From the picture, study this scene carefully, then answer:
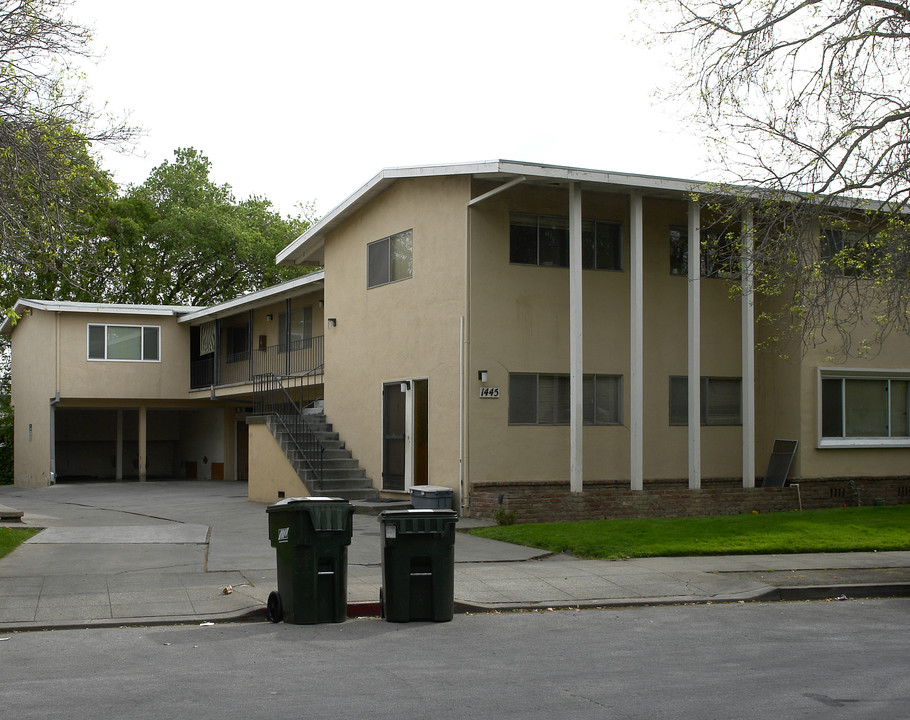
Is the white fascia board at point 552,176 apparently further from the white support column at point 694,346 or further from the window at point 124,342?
the window at point 124,342

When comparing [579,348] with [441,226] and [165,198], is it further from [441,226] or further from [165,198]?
[165,198]

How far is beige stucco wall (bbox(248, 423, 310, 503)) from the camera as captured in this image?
20.9 m

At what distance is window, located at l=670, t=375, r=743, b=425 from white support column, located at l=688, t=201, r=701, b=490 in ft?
3.00

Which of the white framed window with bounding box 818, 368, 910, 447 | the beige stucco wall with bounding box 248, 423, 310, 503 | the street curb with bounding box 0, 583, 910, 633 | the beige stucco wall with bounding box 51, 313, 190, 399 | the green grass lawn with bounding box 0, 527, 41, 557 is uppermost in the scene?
the beige stucco wall with bounding box 51, 313, 190, 399

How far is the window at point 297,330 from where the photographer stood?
27.5 meters

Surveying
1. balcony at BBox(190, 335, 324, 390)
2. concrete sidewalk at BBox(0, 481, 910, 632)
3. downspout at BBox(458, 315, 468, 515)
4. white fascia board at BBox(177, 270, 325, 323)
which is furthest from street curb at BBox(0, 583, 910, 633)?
white fascia board at BBox(177, 270, 325, 323)

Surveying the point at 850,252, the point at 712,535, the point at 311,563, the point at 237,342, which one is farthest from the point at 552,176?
the point at 237,342

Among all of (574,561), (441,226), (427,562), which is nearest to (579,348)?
(441,226)

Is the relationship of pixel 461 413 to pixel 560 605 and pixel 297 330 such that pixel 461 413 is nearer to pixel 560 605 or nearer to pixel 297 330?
pixel 560 605

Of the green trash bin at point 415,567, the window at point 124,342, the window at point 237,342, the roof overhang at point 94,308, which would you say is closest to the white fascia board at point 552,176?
the green trash bin at point 415,567

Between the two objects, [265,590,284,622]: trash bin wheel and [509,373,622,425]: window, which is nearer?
[265,590,284,622]: trash bin wheel

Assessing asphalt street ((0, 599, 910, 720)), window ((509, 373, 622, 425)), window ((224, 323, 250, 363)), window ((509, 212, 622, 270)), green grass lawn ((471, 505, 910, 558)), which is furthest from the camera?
window ((224, 323, 250, 363))

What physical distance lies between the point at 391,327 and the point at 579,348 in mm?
4464

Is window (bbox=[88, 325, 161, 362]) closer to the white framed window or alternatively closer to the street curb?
the white framed window
